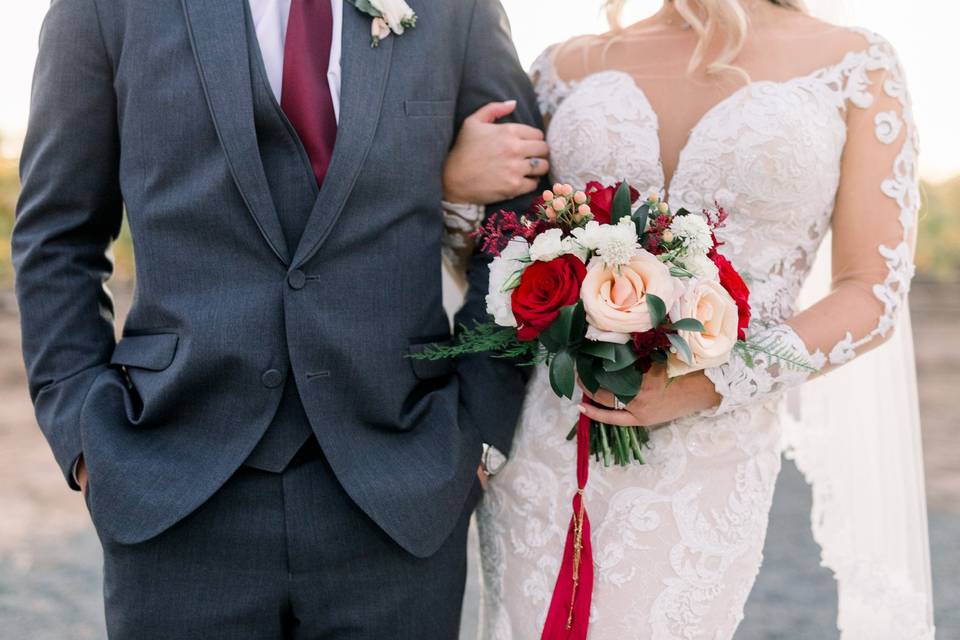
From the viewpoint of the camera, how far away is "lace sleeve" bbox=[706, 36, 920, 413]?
7.18 ft

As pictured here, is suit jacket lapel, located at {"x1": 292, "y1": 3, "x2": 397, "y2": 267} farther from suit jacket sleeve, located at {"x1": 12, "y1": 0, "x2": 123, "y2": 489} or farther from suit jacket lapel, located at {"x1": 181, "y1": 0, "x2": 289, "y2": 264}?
suit jacket sleeve, located at {"x1": 12, "y1": 0, "x2": 123, "y2": 489}

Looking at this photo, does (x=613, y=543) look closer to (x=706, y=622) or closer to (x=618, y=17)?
(x=706, y=622)

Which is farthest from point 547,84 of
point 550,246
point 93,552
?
point 93,552

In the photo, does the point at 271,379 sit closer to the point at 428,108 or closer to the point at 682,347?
the point at 428,108

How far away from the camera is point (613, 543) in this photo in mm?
2174

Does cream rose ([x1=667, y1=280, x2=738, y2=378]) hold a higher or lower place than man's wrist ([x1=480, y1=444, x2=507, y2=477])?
higher

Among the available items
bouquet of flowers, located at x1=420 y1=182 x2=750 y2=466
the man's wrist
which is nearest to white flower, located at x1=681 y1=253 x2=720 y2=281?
bouquet of flowers, located at x1=420 y1=182 x2=750 y2=466

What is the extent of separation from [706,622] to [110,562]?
1.34m

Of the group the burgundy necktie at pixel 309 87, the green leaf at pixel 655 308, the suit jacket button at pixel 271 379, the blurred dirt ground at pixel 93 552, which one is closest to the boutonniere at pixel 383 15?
the burgundy necktie at pixel 309 87

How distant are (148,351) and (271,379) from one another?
0.30 m

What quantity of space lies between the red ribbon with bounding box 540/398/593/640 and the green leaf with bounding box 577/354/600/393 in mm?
255

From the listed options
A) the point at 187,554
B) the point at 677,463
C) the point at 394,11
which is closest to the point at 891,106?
the point at 677,463

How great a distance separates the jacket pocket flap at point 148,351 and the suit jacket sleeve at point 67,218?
72 millimetres

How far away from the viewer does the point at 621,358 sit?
1.84 meters
